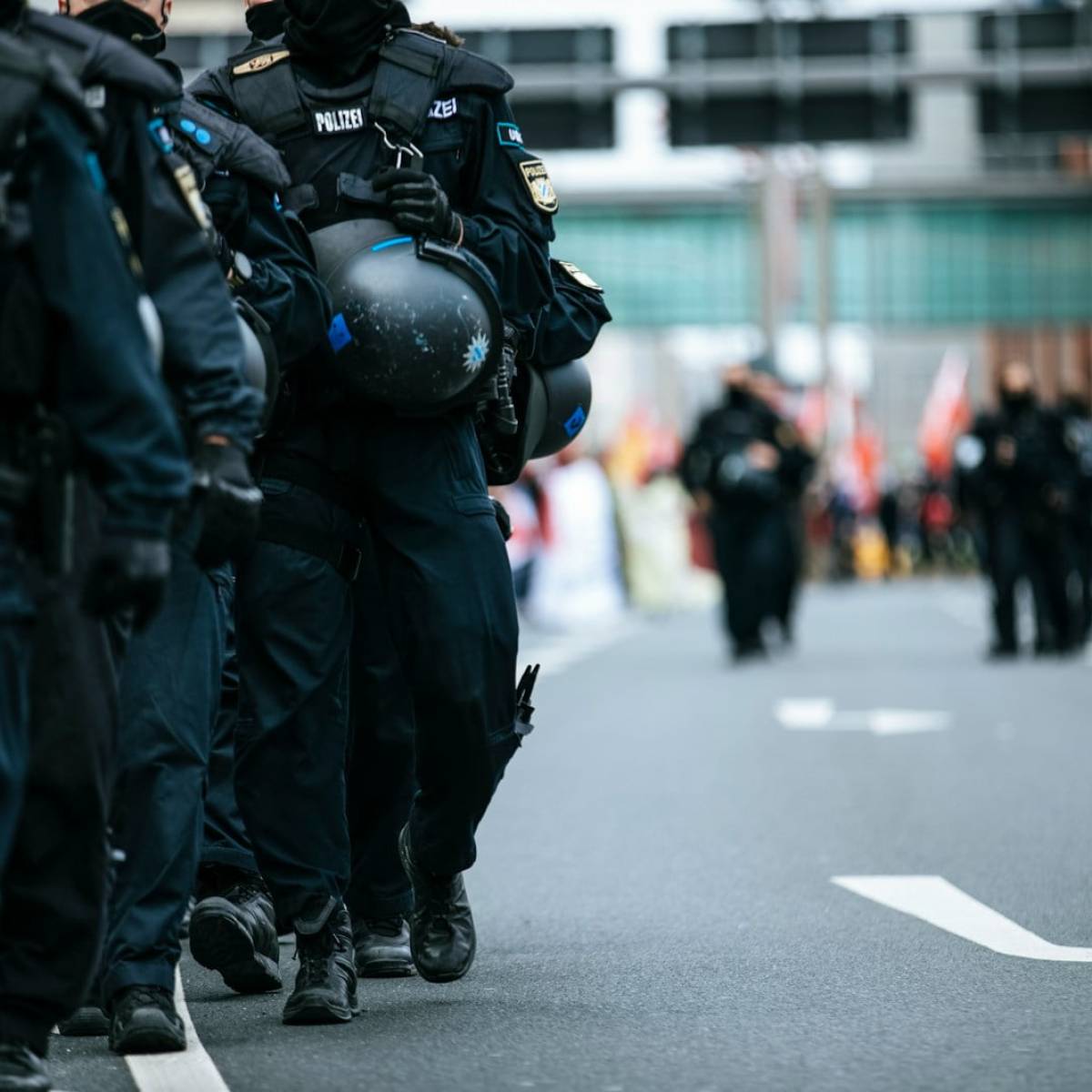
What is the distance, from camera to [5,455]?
169 inches

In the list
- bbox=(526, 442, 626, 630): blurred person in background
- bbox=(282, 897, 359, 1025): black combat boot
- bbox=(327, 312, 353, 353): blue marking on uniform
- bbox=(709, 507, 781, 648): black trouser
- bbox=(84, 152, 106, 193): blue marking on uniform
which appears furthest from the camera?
bbox=(526, 442, 626, 630): blurred person in background

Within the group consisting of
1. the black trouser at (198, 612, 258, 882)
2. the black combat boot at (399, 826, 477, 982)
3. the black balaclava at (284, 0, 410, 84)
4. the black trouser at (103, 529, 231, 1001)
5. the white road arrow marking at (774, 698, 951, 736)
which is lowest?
the white road arrow marking at (774, 698, 951, 736)

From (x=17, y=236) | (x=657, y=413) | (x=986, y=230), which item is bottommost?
(x=657, y=413)

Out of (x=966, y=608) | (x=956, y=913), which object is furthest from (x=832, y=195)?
(x=956, y=913)

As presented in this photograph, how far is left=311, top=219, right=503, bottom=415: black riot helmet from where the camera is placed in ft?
19.0

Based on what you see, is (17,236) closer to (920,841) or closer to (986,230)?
(920,841)

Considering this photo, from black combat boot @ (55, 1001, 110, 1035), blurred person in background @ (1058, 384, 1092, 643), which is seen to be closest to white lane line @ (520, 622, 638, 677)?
blurred person in background @ (1058, 384, 1092, 643)

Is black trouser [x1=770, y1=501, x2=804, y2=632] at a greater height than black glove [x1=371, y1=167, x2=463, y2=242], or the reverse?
black glove [x1=371, y1=167, x2=463, y2=242]

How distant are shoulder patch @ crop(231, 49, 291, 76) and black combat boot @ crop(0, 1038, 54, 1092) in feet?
7.43

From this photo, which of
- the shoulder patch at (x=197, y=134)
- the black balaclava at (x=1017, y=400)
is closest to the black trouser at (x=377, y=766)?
the shoulder patch at (x=197, y=134)

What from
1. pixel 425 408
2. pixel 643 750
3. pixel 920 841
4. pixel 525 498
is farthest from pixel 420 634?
pixel 525 498

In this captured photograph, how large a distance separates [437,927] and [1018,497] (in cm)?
1531

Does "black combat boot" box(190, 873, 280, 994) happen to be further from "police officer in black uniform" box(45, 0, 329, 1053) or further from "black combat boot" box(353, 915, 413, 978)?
"police officer in black uniform" box(45, 0, 329, 1053)

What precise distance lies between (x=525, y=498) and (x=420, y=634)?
26200mm
